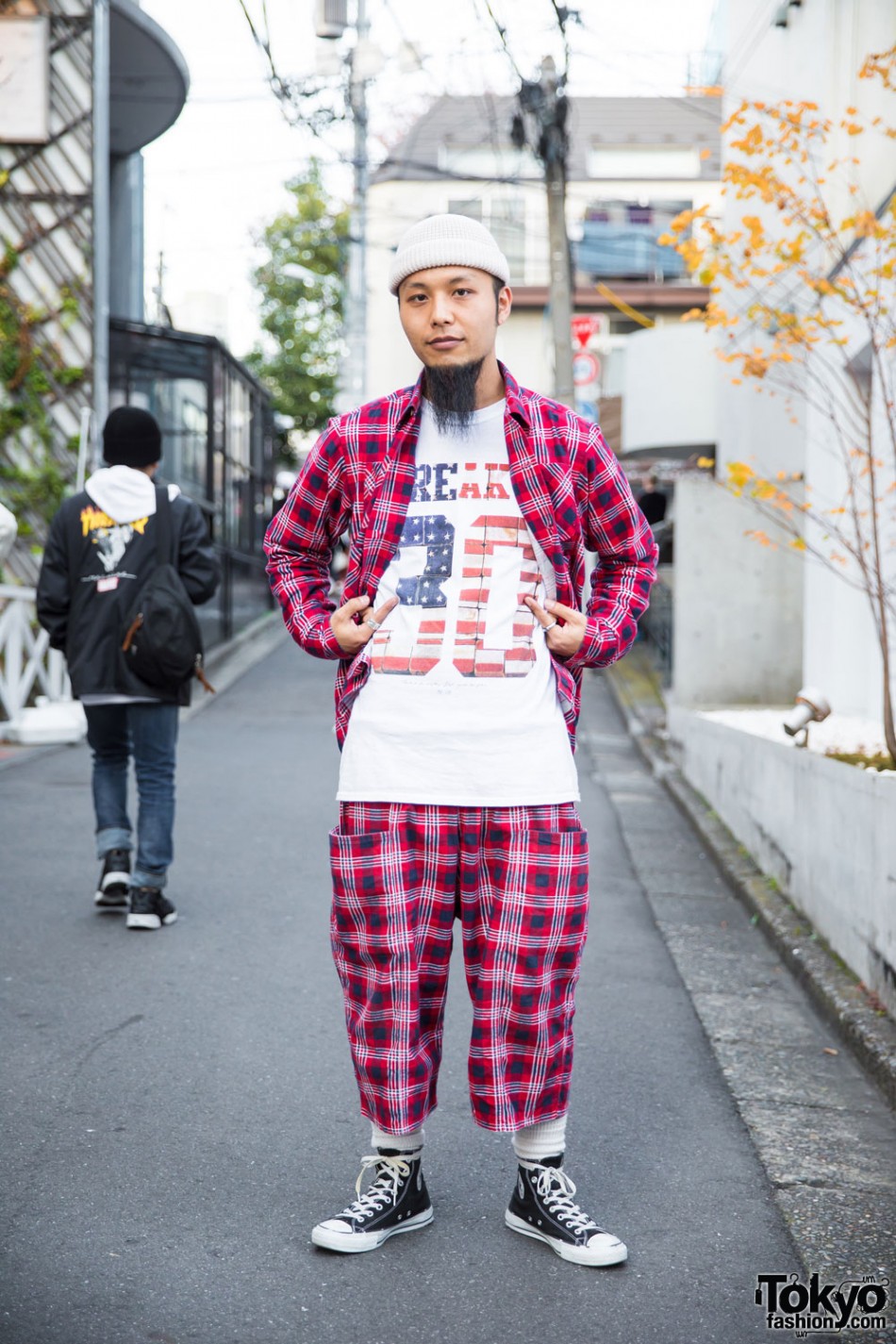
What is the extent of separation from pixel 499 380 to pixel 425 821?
89cm

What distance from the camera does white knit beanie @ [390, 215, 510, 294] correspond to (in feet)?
9.28

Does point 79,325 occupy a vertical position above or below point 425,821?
above

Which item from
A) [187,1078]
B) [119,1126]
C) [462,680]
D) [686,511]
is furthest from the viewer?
[686,511]

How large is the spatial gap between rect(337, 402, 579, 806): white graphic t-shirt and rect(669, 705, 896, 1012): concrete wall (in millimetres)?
1842

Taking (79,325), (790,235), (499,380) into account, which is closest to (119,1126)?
(499,380)

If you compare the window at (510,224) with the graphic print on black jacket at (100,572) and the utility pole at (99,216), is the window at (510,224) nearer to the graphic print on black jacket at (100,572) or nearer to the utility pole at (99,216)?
the utility pole at (99,216)

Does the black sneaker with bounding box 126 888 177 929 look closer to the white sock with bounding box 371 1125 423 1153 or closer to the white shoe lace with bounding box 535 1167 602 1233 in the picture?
the white sock with bounding box 371 1125 423 1153

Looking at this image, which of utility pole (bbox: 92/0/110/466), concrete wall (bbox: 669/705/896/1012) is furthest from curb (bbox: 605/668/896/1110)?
utility pole (bbox: 92/0/110/466)

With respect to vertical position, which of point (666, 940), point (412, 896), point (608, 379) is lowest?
point (666, 940)

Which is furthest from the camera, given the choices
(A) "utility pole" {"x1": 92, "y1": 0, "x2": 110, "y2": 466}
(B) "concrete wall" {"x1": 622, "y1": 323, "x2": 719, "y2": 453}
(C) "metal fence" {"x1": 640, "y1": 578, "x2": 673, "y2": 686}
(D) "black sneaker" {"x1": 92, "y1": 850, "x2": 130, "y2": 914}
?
(B) "concrete wall" {"x1": 622, "y1": 323, "x2": 719, "y2": 453}

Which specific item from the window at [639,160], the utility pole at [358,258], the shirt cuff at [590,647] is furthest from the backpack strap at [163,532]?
the window at [639,160]

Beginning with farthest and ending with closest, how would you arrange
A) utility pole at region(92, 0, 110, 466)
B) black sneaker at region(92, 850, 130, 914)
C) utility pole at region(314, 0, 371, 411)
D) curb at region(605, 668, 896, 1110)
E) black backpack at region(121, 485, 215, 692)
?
utility pole at region(314, 0, 371, 411) < utility pole at region(92, 0, 110, 466) < black sneaker at region(92, 850, 130, 914) < black backpack at region(121, 485, 215, 692) < curb at region(605, 668, 896, 1110)

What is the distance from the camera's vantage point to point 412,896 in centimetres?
288

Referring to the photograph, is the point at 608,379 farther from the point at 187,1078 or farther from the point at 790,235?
the point at 187,1078
